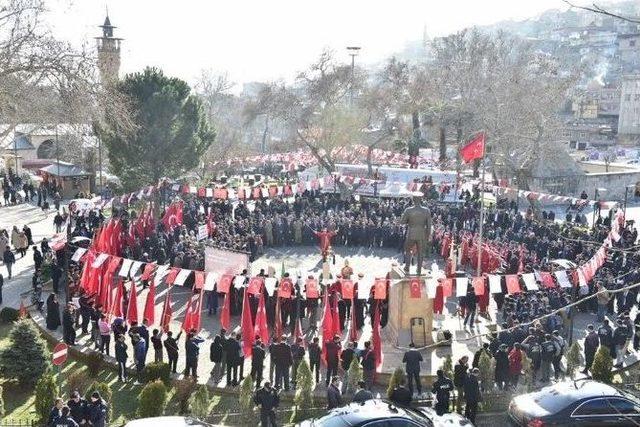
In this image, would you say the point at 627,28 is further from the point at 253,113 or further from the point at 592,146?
the point at 253,113

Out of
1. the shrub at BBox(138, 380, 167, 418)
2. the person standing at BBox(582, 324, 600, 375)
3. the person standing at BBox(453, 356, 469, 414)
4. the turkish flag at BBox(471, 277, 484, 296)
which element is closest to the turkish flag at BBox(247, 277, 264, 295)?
the shrub at BBox(138, 380, 167, 418)

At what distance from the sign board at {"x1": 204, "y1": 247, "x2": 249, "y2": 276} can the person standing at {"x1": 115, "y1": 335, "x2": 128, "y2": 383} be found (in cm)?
525

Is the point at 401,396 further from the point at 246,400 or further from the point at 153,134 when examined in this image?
the point at 153,134

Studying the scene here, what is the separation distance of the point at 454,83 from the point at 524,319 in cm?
4640

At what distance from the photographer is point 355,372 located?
1461 centimetres

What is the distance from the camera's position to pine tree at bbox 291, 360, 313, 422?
13844 millimetres

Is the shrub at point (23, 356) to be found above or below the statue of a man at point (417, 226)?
below

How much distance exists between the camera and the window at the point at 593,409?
12.2 meters


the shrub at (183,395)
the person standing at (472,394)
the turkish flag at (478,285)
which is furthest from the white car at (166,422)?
the turkish flag at (478,285)

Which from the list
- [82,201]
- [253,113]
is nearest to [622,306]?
[82,201]

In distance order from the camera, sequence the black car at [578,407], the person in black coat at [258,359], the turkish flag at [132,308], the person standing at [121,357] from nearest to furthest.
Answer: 1. the black car at [578,407]
2. the person in black coat at [258,359]
3. the person standing at [121,357]
4. the turkish flag at [132,308]

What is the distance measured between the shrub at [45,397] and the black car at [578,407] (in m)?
8.91

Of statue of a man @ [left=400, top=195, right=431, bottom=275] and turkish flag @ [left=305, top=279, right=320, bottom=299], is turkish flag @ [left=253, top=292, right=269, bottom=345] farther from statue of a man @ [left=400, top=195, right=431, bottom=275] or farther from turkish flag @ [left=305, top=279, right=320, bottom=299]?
statue of a man @ [left=400, top=195, right=431, bottom=275]

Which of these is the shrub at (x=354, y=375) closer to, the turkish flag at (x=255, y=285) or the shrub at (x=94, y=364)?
the turkish flag at (x=255, y=285)
